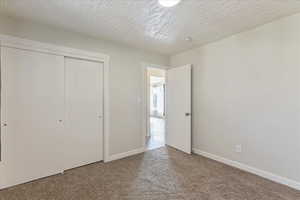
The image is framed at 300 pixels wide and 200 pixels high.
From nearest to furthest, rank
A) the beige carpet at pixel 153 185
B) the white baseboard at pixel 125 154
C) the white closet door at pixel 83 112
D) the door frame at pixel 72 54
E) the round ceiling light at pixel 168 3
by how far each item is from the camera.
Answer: the round ceiling light at pixel 168 3 < the beige carpet at pixel 153 185 < the door frame at pixel 72 54 < the white closet door at pixel 83 112 < the white baseboard at pixel 125 154

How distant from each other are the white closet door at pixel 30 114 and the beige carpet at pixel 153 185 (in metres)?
0.25

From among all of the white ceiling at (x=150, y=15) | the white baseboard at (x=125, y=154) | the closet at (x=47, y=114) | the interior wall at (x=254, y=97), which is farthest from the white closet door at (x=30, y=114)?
the interior wall at (x=254, y=97)

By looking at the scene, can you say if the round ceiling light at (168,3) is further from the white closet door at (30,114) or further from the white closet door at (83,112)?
the white closet door at (30,114)

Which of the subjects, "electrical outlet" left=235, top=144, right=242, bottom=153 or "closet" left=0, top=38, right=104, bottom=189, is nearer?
"closet" left=0, top=38, right=104, bottom=189

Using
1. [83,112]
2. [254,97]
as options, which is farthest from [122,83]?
[254,97]

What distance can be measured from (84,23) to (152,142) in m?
3.30

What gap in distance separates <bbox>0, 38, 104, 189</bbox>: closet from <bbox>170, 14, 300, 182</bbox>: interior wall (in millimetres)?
2181

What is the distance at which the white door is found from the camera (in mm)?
3451

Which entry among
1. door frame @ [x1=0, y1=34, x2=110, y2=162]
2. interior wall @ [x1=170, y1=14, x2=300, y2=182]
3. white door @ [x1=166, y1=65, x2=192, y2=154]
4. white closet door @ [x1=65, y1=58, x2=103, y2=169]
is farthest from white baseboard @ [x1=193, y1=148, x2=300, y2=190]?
white closet door @ [x1=65, y1=58, x2=103, y2=169]

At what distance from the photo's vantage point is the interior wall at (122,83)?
8.75 ft

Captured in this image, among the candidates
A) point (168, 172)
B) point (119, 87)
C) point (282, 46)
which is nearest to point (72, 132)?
point (119, 87)

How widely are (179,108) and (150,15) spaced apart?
2.21m

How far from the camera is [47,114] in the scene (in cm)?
240

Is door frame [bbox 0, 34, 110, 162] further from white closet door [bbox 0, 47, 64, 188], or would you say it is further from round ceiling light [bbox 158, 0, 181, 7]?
round ceiling light [bbox 158, 0, 181, 7]
